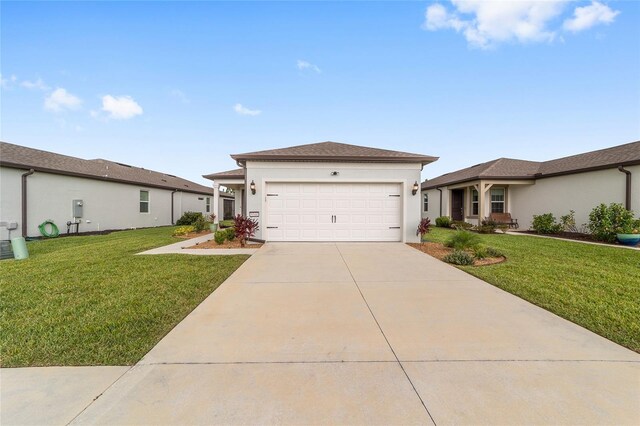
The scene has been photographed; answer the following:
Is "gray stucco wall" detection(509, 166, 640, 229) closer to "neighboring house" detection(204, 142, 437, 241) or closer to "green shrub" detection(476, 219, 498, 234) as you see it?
"green shrub" detection(476, 219, 498, 234)

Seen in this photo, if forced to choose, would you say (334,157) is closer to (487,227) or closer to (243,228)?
Result: (243,228)

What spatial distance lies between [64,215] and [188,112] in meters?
7.80

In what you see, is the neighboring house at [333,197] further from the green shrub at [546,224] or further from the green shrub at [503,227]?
the green shrub at [546,224]

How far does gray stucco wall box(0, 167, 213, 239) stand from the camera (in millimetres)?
10031

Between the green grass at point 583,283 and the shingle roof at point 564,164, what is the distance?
537 cm

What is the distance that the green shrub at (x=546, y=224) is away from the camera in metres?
12.4

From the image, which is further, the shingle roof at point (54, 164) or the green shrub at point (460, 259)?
the shingle roof at point (54, 164)

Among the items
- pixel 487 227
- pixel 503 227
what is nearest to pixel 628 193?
pixel 503 227

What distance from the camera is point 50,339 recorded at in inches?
108

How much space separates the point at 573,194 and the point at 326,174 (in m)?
12.4

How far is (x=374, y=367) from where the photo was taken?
2.33 meters

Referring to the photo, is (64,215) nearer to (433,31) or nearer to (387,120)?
(387,120)

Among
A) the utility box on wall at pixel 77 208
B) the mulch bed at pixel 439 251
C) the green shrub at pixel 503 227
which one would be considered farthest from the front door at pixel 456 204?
the utility box on wall at pixel 77 208

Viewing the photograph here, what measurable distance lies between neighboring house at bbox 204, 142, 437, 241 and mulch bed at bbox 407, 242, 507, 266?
0.66 metres
